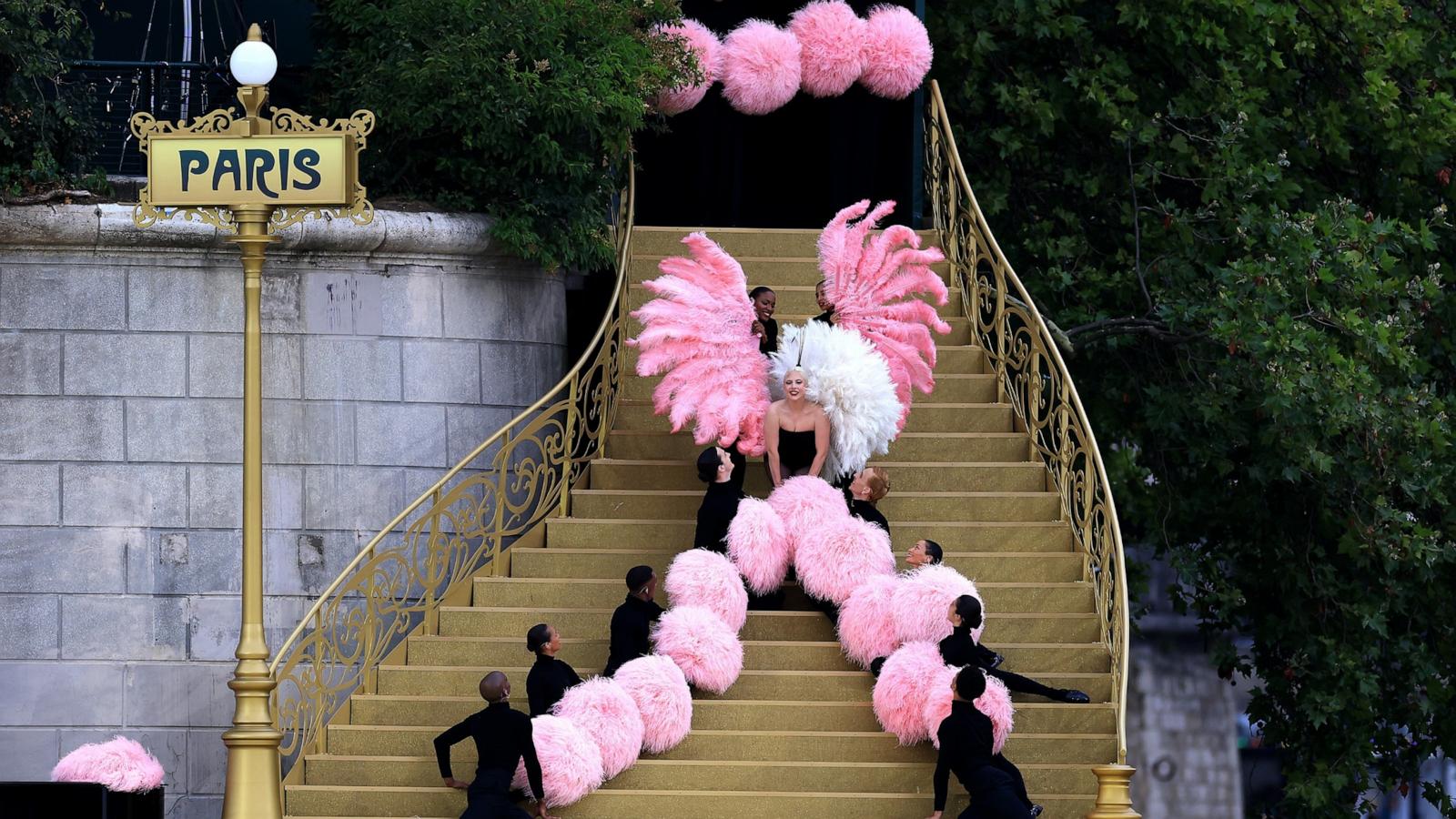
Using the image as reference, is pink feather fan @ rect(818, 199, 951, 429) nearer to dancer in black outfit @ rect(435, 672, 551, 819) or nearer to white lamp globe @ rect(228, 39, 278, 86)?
dancer in black outfit @ rect(435, 672, 551, 819)

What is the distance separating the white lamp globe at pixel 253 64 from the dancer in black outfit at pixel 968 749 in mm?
4585

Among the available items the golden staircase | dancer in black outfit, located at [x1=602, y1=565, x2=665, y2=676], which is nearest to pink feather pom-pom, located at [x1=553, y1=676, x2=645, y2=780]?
the golden staircase

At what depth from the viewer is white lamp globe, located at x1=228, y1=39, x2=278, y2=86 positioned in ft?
42.2

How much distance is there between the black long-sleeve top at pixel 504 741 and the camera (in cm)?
1346

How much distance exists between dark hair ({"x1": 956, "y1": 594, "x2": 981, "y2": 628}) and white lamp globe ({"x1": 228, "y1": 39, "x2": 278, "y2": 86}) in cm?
456

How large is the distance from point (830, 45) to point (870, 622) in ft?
21.0

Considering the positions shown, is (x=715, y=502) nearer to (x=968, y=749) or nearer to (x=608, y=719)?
(x=608, y=719)

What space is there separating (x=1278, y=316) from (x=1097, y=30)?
3628 mm

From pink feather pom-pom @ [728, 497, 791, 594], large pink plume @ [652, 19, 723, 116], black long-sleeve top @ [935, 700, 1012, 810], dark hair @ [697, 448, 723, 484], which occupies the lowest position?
black long-sleeve top @ [935, 700, 1012, 810]

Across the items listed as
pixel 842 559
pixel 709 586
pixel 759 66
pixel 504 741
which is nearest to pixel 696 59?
pixel 759 66

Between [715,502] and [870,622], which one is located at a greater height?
[715,502]

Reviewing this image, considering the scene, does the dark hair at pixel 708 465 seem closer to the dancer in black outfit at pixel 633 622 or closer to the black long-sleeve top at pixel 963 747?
the dancer in black outfit at pixel 633 622

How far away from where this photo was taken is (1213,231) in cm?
2019

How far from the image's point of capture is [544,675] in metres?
14.2
